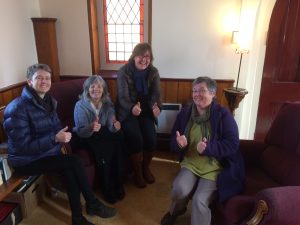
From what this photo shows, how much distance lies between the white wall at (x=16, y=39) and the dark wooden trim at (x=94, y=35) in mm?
575

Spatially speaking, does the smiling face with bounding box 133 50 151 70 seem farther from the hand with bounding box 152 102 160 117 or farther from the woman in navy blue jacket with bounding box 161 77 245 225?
the woman in navy blue jacket with bounding box 161 77 245 225

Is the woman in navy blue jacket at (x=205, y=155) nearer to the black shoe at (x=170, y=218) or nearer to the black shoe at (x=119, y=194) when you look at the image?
the black shoe at (x=170, y=218)

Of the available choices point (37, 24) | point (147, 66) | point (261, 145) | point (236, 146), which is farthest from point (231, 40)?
point (37, 24)

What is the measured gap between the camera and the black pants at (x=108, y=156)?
6.23 feet

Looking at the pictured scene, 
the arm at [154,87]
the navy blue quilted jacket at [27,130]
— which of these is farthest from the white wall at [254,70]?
the navy blue quilted jacket at [27,130]

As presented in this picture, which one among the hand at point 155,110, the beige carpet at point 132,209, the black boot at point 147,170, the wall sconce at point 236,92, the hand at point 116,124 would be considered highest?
the wall sconce at point 236,92

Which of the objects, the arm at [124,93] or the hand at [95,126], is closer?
the hand at [95,126]

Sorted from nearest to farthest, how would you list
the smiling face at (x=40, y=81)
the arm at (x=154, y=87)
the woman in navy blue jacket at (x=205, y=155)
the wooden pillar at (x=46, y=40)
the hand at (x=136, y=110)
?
the woman in navy blue jacket at (x=205, y=155), the smiling face at (x=40, y=81), the hand at (x=136, y=110), the arm at (x=154, y=87), the wooden pillar at (x=46, y=40)

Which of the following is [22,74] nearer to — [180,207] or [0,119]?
[0,119]

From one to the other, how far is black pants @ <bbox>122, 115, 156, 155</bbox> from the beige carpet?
1.15 ft

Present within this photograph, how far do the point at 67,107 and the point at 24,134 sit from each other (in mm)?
712

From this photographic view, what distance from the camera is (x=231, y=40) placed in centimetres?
246

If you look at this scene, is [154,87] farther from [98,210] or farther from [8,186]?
[8,186]

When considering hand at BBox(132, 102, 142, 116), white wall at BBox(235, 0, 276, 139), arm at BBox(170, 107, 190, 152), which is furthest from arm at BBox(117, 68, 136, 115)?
white wall at BBox(235, 0, 276, 139)
